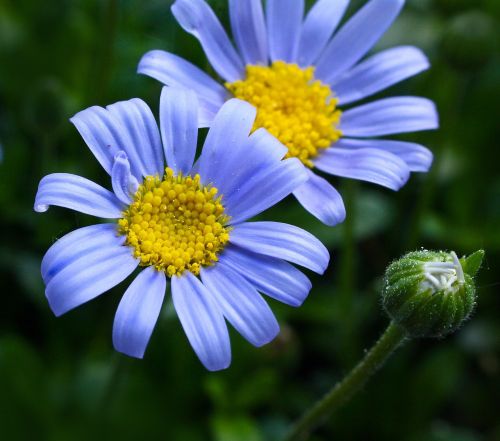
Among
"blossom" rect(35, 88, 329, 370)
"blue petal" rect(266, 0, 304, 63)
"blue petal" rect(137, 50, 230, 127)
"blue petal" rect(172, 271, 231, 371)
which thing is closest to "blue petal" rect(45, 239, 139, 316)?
"blossom" rect(35, 88, 329, 370)

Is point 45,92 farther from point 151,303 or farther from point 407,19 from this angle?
point 407,19

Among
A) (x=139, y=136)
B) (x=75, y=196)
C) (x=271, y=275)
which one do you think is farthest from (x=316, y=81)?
(x=75, y=196)

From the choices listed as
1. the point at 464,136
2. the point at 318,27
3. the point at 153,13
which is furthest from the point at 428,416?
the point at 153,13

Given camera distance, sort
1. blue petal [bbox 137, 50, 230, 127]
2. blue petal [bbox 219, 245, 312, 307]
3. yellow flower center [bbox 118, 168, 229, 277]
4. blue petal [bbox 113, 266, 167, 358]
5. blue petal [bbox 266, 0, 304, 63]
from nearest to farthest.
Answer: blue petal [bbox 113, 266, 167, 358], blue petal [bbox 219, 245, 312, 307], yellow flower center [bbox 118, 168, 229, 277], blue petal [bbox 137, 50, 230, 127], blue petal [bbox 266, 0, 304, 63]

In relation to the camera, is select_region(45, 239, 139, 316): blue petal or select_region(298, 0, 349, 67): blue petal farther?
select_region(298, 0, 349, 67): blue petal

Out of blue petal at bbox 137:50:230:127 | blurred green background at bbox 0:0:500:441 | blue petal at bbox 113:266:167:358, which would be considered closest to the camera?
blue petal at bbox 113:266:167:358

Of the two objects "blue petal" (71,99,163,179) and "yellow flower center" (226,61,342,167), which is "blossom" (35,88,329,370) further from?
"yellow flower center" (226,61,342,167)

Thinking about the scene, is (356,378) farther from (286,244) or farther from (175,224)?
(175,224)
